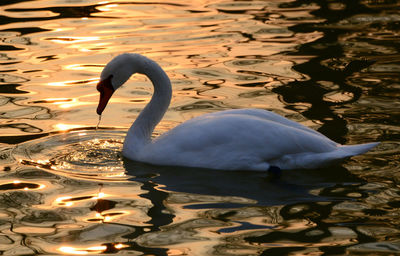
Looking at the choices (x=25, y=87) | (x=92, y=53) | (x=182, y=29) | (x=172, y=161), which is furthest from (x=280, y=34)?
(x=172, y=161)

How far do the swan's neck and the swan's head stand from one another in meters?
0.11

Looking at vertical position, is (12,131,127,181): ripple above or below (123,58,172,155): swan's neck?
below

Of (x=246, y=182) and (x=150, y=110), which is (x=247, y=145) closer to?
(x=246, y=182)

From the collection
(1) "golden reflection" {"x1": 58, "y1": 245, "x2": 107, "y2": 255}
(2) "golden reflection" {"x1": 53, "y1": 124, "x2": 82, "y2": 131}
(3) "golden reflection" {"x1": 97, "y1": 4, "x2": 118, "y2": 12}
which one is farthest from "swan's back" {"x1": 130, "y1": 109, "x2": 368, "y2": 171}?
(3) "golden reflection" {"x1": 97, "y1": 4, "x2": 118, "y2": 12}

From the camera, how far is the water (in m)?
6.64

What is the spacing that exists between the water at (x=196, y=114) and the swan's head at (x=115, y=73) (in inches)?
21.9

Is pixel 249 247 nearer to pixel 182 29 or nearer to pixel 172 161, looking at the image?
pixel 172 161

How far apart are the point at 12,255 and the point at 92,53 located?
656 centimetres

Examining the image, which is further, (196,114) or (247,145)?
(196,114)

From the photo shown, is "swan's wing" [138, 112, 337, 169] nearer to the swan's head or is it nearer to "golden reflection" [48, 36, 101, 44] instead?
the swan's head

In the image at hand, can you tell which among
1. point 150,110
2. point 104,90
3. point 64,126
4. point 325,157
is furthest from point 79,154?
point 325,157

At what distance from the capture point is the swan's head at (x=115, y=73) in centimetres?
866

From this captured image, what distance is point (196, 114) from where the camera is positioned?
9906 millimetres

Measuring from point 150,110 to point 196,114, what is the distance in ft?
3.82
